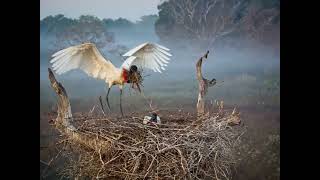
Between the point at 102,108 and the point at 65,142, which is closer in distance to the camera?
the point at 65,142

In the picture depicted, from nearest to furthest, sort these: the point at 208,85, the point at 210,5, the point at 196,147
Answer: the point at 196,147 → the point at 208,85 → the point at 210,5

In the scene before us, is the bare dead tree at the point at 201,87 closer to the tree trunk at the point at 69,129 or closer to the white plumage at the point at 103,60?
the white plumage at the point at 103,60

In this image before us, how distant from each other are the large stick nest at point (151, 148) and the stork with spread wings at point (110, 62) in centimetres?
27

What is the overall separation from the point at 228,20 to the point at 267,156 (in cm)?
81

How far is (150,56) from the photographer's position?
321cm

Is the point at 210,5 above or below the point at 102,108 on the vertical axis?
above

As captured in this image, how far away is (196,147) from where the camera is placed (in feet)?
9.08

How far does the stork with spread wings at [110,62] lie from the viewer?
9.90 ft

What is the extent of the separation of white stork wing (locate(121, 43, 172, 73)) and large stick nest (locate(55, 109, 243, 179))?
372mm

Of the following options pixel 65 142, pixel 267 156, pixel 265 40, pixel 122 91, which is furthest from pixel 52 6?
pixel 267 156

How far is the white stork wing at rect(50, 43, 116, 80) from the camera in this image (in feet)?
9.86

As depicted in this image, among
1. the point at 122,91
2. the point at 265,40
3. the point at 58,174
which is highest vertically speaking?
the point at 265,40

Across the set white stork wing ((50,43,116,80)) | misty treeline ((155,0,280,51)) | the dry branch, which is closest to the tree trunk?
the dry branch

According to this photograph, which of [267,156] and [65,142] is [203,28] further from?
[65,142]
